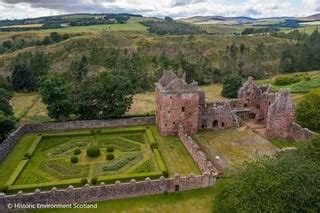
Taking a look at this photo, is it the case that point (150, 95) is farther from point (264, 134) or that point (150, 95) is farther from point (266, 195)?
point (266, 195)

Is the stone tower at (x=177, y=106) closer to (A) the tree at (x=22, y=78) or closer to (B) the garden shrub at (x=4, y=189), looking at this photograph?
(B) the garden shrub at (x=4, y=189)

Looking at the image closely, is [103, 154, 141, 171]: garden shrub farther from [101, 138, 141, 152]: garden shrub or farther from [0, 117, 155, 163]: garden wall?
[0, 117, 155, 163]: garden wall

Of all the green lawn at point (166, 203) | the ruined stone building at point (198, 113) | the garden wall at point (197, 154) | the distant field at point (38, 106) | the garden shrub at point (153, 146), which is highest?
the ruined stone building at point (198, 113)

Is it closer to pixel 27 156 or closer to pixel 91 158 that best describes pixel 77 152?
pixel 91 158

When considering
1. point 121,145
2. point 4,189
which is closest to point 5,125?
point 4,189

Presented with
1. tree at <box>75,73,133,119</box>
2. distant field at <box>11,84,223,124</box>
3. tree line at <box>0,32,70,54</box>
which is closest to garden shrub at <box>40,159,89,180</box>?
tree at <box>75,73,133,119</box>

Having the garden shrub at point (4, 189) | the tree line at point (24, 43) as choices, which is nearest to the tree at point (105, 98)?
the garden shrub at point (4, 189)
